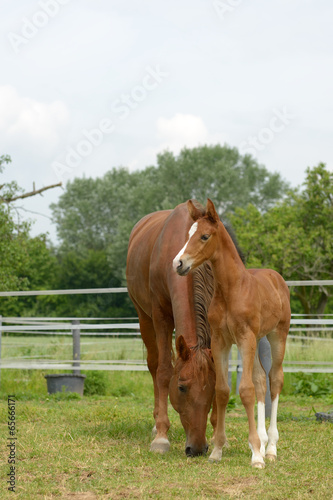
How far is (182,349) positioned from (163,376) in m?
0.86

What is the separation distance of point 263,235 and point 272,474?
71.0 ft

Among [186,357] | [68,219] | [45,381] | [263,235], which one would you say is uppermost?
[68,219]

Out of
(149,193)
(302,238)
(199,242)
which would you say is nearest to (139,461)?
(199,242)

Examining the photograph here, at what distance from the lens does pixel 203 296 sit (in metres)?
4.80

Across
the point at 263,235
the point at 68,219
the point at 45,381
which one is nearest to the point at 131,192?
the point at 68,219

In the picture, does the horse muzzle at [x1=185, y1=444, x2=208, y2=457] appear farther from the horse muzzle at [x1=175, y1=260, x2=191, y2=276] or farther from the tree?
the tree

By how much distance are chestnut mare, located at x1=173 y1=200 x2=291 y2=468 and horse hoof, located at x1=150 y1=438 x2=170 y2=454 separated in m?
0.56

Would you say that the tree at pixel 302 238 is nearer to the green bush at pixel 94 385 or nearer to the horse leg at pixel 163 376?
the green bush at pixel 94 385

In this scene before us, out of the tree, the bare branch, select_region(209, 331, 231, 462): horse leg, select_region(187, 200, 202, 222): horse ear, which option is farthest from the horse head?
the tree

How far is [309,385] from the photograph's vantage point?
27.9 feet

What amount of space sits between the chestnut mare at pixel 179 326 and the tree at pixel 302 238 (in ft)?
58.7

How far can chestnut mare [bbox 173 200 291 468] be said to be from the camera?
4164 millimetres

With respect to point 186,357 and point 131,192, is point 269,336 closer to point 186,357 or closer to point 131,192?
point 186,357

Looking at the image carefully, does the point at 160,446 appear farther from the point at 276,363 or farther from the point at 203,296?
the point at 203,296
